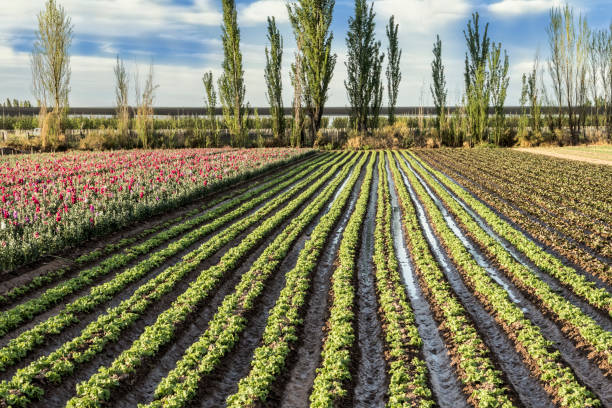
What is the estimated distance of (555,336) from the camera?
273 inches

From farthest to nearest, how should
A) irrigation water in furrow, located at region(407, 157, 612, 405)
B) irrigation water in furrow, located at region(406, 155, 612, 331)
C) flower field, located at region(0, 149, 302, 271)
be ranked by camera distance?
flower field, located at region(0, 149, 302, 271), irrigation water in furrow, located at region(406, 155, 612, 331), irrigation water in furrow, located at region(407, 157, 612, 405)

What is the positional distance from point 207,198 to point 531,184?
13.3 m

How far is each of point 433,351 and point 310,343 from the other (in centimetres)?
173

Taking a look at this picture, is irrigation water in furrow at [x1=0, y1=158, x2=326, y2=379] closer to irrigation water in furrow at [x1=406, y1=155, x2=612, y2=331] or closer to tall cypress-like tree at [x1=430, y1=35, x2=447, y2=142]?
irrigation water in furrow at [x1=406, y1=155, x2=612, y2=331]

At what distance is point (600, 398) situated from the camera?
541 centimetres

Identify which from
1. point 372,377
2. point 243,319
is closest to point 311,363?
point 372,377

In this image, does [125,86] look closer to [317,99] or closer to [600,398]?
[317,99]

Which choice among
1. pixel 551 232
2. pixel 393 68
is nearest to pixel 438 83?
pixel 393 68

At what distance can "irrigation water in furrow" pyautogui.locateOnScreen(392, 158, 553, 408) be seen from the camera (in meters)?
5.56

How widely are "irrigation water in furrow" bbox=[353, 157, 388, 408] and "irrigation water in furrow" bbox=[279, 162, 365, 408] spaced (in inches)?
22.1

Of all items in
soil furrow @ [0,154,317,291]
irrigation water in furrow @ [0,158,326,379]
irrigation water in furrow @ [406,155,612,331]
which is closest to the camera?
irrigation water in furrow @ [0,158,326,379]

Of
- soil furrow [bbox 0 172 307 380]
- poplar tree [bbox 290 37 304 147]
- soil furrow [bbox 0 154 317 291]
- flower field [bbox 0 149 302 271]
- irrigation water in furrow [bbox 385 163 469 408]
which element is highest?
A: poplar tree [bbox 290 37 304 147]

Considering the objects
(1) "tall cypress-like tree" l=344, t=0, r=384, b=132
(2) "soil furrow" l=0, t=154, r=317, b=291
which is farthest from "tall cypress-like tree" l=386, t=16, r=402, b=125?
(2) "soil furrow" l=0, t=154, r=317, b=291

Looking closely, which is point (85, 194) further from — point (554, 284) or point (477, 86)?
point (477, 86)
